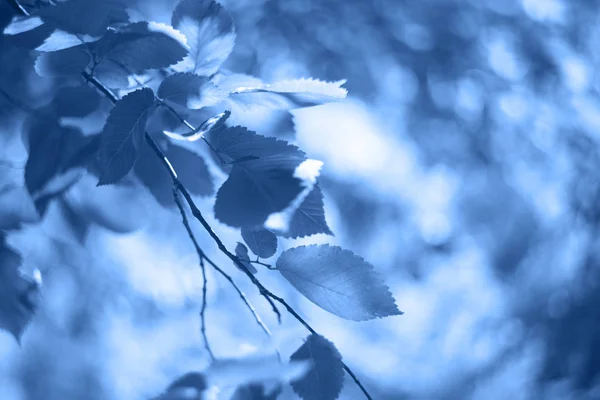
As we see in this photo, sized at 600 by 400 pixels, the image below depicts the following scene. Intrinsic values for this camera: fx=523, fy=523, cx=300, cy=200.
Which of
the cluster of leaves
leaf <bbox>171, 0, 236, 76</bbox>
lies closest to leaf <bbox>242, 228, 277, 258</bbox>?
the cluster of leaves

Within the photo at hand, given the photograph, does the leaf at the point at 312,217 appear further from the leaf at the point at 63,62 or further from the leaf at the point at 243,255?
the leaf at the point at 63,62

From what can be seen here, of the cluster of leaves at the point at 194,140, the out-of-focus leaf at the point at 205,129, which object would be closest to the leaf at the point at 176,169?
the cluster of leaves at the point at 194,140

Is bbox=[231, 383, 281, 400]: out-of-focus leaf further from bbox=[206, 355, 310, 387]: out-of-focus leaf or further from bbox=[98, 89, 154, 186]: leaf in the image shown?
bbox=[98, 89, 154, 186]: leaf

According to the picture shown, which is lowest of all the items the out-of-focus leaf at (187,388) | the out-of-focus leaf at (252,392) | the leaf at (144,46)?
the out-of-focus leaf at (187,388)

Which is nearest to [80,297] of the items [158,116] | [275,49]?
[275,49]

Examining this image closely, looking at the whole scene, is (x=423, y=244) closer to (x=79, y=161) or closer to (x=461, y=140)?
(x=461, y=140)
